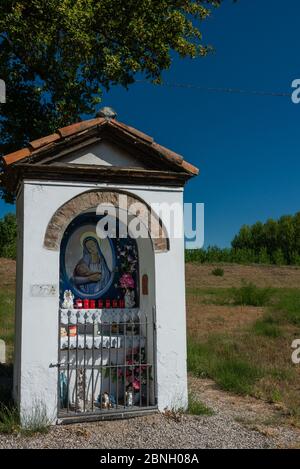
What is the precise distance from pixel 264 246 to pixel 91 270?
153 feet

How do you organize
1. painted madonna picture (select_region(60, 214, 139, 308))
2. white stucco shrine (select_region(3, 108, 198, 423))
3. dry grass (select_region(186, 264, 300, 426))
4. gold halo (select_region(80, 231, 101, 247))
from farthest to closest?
dry grass (select_region(186, 264, 300, 426)) → gold halo (select_region(80, 231, 101, 247)) → painted madonna picture (select_region(60, 214, 139, 308)) → white stucco shrine (select_region(3, 108, 198, 423))

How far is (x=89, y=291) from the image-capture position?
22.0 ft

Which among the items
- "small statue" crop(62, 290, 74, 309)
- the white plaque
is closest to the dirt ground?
"small statue" crop(62, 290, 74, 309)

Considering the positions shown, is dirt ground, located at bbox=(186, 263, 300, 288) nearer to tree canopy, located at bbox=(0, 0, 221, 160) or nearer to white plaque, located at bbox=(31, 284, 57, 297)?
tree canopy, located at bbox=(0, 0, 221, 160)

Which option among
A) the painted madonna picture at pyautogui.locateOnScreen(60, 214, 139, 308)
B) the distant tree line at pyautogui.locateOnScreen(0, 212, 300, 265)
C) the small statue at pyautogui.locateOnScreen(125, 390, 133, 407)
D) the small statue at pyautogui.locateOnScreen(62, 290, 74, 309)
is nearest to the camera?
the small statue at pyautogui.locateOnScreen(125, 390, 133, 407)

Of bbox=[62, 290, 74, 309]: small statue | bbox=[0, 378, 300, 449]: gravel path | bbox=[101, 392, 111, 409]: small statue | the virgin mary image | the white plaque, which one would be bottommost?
bbox=[0, 378, 300, 449]: gravel path

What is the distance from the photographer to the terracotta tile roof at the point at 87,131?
219 inches

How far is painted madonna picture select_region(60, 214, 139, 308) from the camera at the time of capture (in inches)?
262

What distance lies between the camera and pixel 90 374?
19.7 ft

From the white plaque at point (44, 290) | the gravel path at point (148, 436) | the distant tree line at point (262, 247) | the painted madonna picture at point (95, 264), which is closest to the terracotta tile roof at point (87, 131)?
the painted madonna picture at point (95, 264)

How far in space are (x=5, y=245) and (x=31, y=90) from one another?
16.9m

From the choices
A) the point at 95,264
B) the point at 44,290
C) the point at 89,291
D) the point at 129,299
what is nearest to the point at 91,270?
the point at 95,264

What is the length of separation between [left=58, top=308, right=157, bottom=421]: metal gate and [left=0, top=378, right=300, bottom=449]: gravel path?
29 cm
